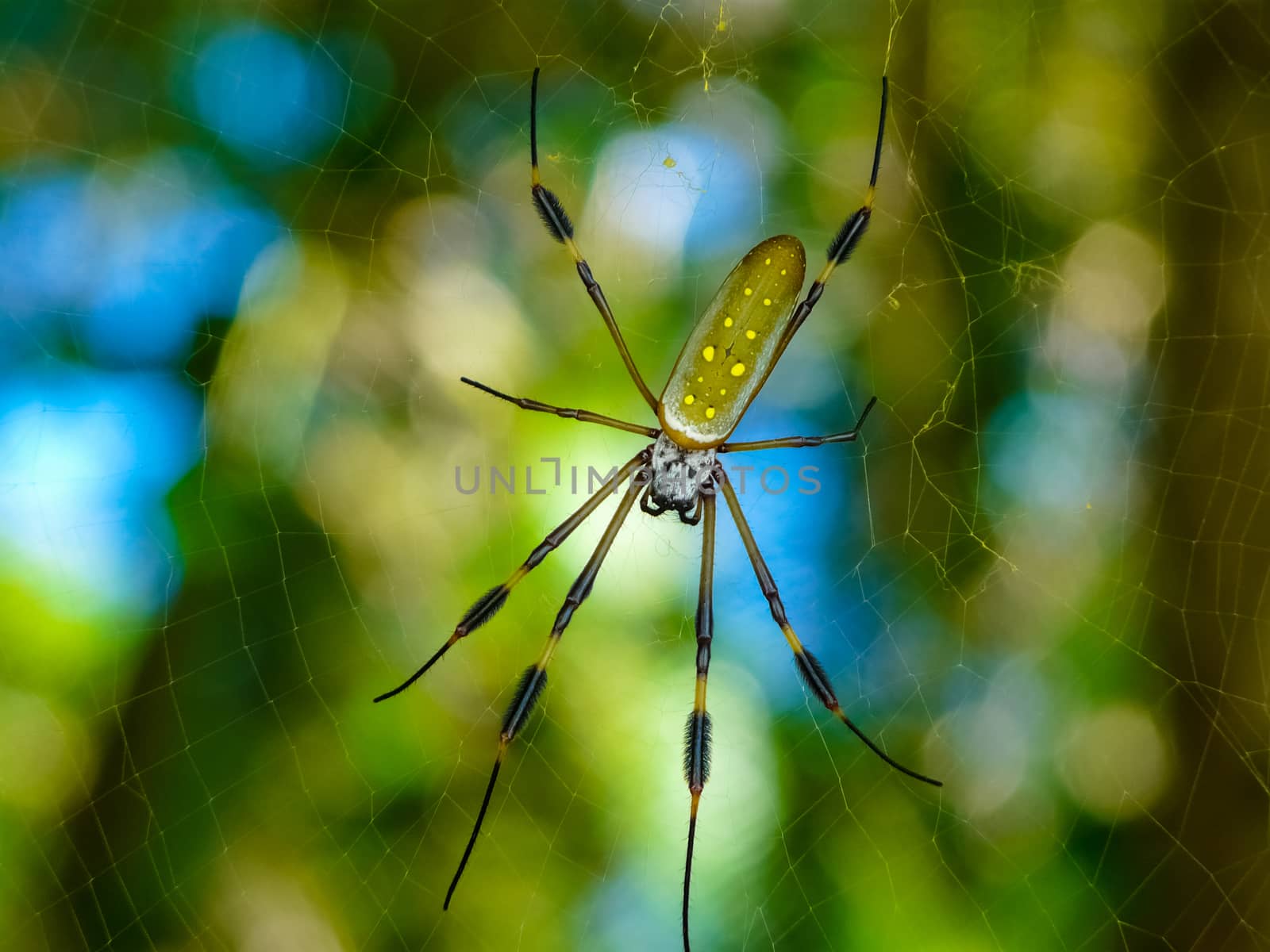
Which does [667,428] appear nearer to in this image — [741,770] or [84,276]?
[741,770]

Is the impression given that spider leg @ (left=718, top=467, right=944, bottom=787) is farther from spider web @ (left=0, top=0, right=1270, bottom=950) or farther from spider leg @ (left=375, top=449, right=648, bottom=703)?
spider web @ (left=0, top=0, right=1270, bottom=950)

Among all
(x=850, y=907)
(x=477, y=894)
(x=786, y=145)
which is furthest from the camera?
(x=786, y=145)

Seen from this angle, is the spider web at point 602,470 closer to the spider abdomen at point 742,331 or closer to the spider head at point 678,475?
the spider head at point 678,475

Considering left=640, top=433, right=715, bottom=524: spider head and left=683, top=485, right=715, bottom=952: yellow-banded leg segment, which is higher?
left=640, top=433, right=715, bottom=524: spider head

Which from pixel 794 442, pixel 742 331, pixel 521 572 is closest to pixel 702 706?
pixel 521 572

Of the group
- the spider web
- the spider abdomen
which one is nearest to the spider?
the spider abdomen

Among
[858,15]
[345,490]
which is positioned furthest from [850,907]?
[858,15]

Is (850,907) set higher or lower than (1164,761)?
lower

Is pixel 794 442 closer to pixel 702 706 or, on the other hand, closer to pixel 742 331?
pixel 742 331
